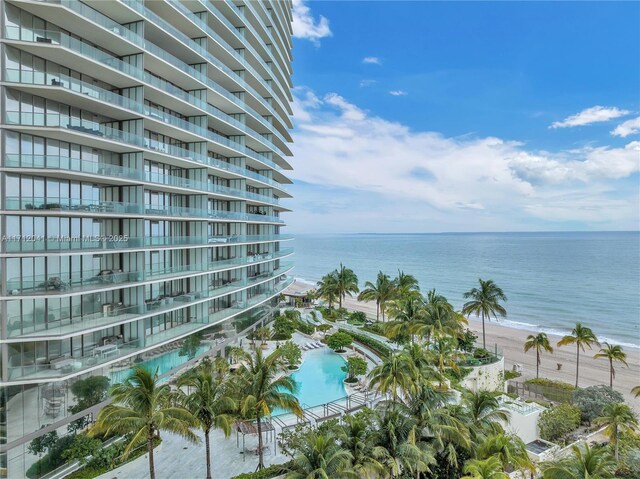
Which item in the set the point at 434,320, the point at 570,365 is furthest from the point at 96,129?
the point at 570,365

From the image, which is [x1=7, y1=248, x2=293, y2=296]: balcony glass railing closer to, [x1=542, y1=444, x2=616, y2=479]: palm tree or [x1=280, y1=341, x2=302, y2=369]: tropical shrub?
[x1=280, y1=341, x2=302, y2=369]: tropical shrub

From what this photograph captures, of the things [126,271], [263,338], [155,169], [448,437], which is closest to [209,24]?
[155,169]

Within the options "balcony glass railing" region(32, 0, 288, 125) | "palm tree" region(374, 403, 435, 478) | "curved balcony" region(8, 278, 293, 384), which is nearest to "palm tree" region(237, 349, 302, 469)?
"palm tree" region(374, 403, 435, 478)

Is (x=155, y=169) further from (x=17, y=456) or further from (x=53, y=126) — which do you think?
(x=17, y=456)

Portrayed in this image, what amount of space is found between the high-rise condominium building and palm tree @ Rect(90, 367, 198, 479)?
19.0 feet

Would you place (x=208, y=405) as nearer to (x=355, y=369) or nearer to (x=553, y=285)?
(x=355, y=369)

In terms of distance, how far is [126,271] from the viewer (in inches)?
1052

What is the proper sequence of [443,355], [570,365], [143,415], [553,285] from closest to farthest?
[143,415], [443,355], [570,365], [553,285]

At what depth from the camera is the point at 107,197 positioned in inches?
1029

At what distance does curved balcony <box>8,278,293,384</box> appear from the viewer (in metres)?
19.5

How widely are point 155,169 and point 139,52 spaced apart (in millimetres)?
8346

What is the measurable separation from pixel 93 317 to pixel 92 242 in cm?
464

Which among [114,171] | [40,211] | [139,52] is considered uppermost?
[139,52]

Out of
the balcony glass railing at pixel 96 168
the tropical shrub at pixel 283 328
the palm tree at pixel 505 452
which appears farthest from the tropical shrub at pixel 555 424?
the balcony glass railing at pixel 96 168
